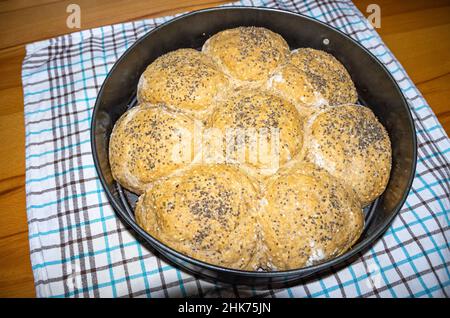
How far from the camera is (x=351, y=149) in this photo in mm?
1057

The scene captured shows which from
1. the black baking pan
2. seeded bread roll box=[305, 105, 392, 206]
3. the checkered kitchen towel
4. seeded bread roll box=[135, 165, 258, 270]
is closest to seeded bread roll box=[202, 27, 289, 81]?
the black baking pan

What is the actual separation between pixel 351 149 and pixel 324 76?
293 millimetres

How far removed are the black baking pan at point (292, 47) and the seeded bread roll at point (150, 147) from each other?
0.07 m

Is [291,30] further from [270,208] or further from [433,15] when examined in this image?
[433,15]

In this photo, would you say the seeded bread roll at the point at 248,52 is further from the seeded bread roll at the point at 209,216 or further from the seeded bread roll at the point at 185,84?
the seeded bread roll at the point at 209,216

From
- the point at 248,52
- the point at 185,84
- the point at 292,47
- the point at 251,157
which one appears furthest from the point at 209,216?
the point at 292,47

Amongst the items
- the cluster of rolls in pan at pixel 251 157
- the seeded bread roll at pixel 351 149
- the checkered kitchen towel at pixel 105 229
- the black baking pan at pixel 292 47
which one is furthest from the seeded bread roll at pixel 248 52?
the checkered kitchen towel at pixel 105 229

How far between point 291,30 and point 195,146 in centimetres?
71

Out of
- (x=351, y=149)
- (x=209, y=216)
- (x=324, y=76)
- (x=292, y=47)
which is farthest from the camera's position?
(x=292, y=47)

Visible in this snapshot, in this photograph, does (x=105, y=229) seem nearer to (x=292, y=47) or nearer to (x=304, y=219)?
(x=304, y=219)

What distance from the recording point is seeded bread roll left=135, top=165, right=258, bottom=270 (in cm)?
94

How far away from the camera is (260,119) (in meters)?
1.03

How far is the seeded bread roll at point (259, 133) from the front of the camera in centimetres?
101
